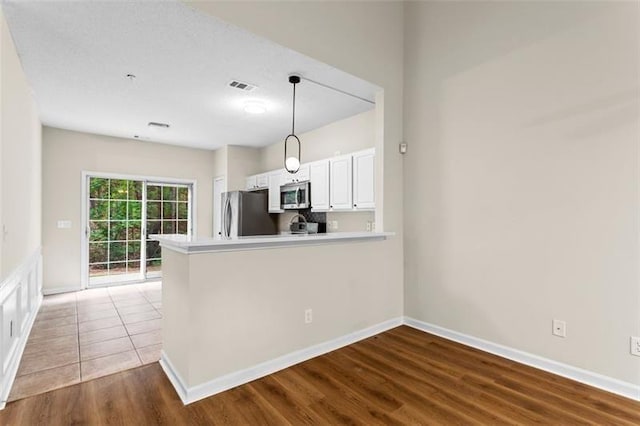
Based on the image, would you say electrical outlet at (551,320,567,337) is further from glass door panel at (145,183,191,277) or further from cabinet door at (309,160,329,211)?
glass door panel at (145,183,191,277)

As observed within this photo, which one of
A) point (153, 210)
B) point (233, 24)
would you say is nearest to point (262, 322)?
point (233, 24)

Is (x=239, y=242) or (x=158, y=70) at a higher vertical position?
(x=158, y=70)

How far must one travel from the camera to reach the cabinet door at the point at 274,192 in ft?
17.7

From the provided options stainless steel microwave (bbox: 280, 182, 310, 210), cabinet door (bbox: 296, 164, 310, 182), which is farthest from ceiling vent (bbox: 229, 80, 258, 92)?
stainless steel microwave (bbox: 280, 182, 310, 210)

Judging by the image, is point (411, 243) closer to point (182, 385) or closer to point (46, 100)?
point (182, 385)

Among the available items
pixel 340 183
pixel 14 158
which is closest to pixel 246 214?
pixel 340 183

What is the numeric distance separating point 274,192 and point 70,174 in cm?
336

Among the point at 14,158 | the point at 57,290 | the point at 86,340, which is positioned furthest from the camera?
the point at 57,290

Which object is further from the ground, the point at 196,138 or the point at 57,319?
the point at 196,138

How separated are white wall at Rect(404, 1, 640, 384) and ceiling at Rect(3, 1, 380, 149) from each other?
975 mm

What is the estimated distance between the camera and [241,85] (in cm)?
343

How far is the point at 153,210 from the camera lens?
618cm

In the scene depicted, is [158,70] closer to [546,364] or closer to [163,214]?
[163,214]

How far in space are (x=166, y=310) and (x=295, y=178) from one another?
2.93m
